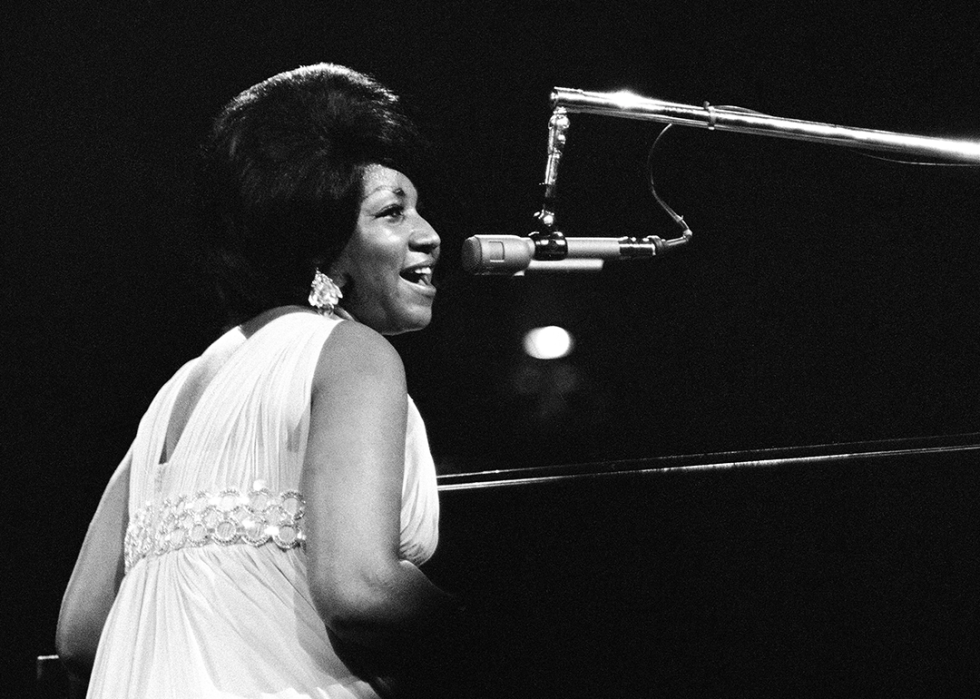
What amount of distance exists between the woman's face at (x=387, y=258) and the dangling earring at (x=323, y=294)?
34mm

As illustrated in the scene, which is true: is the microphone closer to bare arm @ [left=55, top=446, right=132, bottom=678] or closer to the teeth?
the teeth

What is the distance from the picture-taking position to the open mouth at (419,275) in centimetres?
179

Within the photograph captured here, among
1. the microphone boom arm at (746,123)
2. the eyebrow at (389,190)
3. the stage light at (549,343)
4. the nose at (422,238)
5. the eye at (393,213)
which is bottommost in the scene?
the stage light at (549,343)

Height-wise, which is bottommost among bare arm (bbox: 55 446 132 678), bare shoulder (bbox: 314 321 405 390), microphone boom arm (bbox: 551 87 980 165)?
bare arm (bbox: 55 446 132 678)

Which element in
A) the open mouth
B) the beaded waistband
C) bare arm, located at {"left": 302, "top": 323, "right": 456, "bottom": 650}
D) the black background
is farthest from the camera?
the black background

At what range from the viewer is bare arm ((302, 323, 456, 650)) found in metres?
1.24

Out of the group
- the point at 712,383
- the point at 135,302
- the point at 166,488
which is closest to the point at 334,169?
the point at 166,488

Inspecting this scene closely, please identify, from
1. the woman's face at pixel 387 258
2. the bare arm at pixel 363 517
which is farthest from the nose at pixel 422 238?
the bare arm at pixel 363 517

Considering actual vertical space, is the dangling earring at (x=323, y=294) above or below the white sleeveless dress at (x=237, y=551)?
above

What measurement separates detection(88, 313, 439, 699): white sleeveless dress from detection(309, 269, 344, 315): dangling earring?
0.19 meters

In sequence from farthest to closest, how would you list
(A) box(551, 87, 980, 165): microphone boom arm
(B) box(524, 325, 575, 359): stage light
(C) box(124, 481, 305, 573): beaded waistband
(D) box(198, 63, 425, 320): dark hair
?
(B) box(524, 325, 575, 359): stage light < (D) box(198, 63, 425, 320): dark hair < (A) box(551, 87, 980, 165): microphone boom arm < (C) box(124, 481, 305, 573): beaded waistband

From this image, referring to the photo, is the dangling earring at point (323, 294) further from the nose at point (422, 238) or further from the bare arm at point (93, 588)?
the bare arm at point (93, 588)

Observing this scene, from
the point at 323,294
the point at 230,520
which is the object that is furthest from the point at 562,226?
the point at 230,520

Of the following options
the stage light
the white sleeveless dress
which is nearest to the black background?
the stage light
